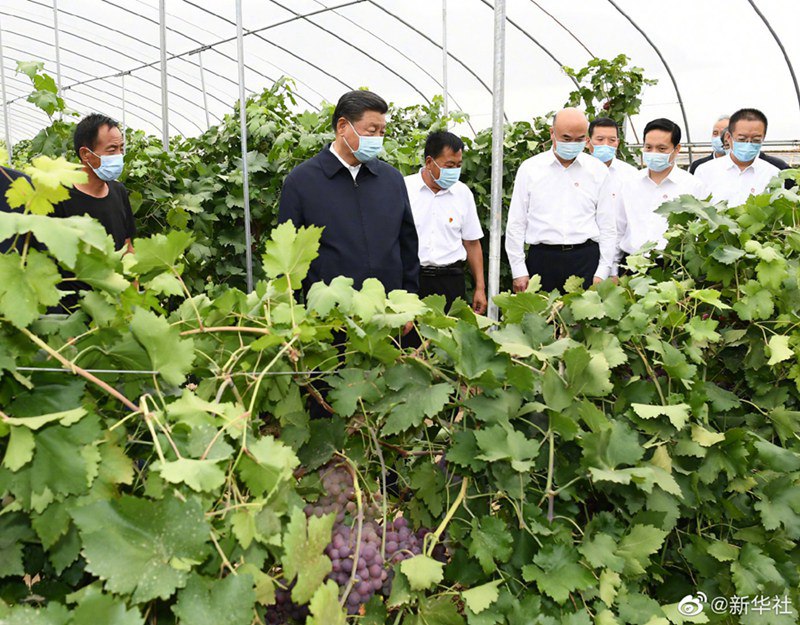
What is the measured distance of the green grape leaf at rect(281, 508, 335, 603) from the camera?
1117mm

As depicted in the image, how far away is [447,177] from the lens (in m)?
4.77

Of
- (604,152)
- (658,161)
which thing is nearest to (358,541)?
(658,161)

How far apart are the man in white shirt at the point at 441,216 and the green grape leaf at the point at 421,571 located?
3373mm

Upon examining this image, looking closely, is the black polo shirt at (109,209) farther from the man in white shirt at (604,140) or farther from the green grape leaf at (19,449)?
the man in white shirt at (604,140)

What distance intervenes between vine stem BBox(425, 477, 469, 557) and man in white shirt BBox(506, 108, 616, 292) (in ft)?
11.0

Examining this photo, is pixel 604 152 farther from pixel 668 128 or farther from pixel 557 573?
A: pixel 557 573

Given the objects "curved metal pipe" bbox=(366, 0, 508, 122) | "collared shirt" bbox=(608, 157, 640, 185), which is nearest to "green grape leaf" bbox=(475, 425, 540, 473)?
"collared shirt" bbox=(608, 157, 640, 185)

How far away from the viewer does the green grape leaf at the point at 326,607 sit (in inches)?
42.7

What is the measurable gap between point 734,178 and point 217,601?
4.87 metres

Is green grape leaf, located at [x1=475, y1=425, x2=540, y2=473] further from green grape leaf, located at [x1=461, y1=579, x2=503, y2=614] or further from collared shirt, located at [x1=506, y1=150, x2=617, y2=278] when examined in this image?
collared shirt, located at [x1=506, y1=150, x2=617, y2=278]

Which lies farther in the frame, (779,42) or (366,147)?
(779,42)

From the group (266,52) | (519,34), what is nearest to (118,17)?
(266,52)

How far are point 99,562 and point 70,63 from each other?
17.5m

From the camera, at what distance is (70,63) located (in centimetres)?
1645
